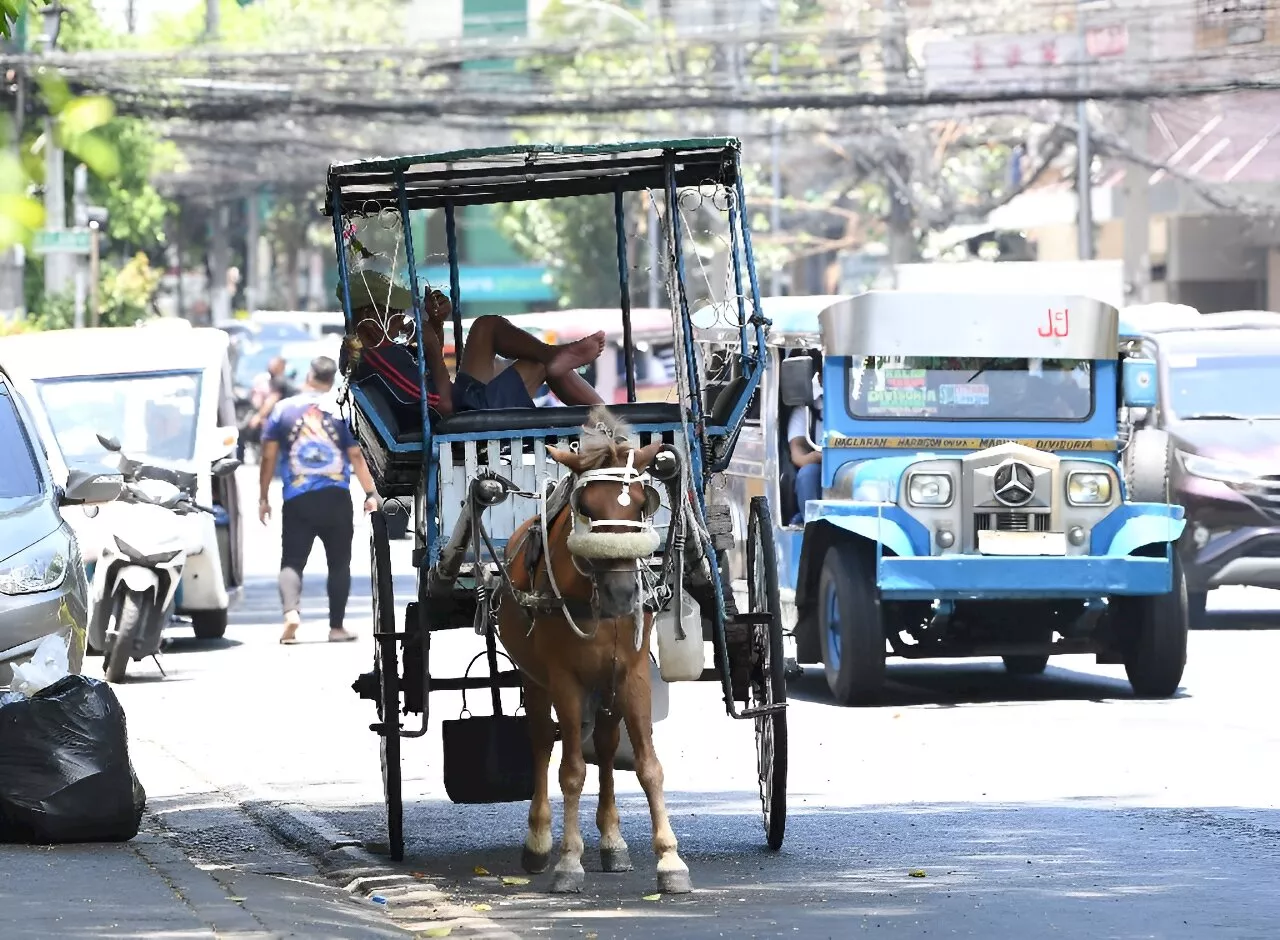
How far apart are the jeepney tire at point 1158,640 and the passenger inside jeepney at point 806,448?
6.09 ft

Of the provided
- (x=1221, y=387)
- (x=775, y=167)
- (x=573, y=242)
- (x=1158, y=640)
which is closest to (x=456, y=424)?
→ (x=1158, y=640)

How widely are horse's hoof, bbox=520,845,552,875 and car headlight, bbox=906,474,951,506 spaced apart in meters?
5.41

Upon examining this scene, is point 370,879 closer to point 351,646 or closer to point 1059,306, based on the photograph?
point 1059,306

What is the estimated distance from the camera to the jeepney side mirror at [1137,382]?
46.2 ft

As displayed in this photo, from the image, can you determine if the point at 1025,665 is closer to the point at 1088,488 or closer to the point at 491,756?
the point at 1088,488

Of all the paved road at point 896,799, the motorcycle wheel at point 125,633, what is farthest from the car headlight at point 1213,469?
the motorcycle wheel at point 125,633

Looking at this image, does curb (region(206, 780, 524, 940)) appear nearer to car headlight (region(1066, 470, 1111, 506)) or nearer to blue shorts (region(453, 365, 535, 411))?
blue shorts (region(453, 365, 535, 411))

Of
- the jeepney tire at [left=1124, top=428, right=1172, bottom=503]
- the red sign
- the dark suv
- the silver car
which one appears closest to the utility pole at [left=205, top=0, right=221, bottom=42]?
the red sign

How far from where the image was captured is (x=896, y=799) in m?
10.3

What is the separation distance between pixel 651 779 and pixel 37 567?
124 inches

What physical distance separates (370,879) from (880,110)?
38981 millimetres

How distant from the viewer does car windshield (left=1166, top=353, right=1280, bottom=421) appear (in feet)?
60.5

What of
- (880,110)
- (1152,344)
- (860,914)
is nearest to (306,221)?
(880,110)

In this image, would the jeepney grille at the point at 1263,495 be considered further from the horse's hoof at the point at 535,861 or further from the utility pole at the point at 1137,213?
the utility pole at the point at 1137,213
